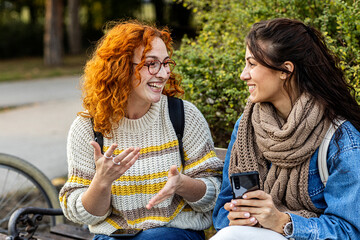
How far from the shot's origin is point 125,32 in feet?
8.02

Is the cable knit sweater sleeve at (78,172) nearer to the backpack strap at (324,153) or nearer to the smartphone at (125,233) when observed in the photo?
the smartphone at (125,233)

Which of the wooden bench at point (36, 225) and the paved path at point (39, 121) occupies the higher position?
the wooden bench at point (36, 225)

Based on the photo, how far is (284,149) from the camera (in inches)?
80.6

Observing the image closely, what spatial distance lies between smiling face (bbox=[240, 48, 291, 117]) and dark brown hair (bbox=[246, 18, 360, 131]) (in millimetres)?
29

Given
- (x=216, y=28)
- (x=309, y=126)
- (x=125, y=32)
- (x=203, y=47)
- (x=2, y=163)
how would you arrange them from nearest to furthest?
(x=309, y=126), (x=125, y=32), (x=2, y=163), (x=203, y=47), (x=216, y=28)

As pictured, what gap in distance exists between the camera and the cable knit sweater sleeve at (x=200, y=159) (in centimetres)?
251

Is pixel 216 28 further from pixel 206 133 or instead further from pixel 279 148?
pixel 279 148

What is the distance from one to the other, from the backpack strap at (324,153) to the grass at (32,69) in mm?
11603

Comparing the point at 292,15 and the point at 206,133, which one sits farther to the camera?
the point at 292,15

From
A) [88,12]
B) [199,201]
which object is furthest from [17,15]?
[199,201]

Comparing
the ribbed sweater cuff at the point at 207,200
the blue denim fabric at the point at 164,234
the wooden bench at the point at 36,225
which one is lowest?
the wooden bench at the point at 36,225

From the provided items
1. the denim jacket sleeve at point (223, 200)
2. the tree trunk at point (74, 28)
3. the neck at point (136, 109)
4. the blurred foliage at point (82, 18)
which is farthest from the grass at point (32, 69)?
the denim jacket sleeve at point (223, 200)

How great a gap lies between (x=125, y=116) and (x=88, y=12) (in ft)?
85.9

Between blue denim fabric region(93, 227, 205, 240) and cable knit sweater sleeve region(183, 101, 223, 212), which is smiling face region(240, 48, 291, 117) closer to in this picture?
cable knit sweater sleeve region(183, 101, 223, 212)
